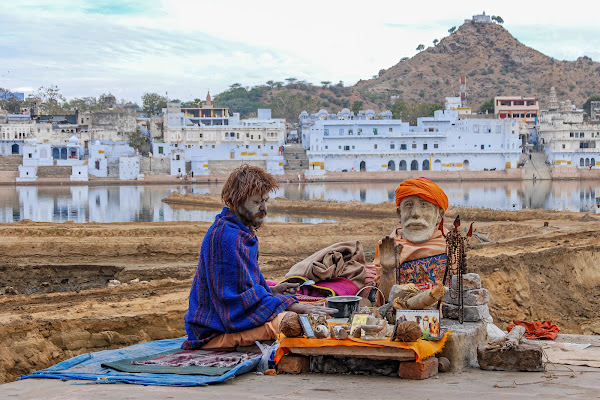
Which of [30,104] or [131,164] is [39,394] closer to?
[131,164]

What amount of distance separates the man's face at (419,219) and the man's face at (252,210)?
1330 mm

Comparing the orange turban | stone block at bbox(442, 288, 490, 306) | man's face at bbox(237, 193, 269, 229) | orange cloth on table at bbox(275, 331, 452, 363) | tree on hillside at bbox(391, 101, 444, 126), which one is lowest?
orange cloth on table at bbox(275, 331, 452, 363)

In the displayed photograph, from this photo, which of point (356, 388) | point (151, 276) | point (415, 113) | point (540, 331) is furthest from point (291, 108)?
point (356, 388)

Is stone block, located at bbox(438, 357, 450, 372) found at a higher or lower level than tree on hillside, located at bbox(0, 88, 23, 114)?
lower

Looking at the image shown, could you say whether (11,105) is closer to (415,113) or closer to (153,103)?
(153,103)

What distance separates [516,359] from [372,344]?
898 millimetres

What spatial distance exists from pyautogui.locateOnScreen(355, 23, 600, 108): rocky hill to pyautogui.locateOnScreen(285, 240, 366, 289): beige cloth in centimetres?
10508

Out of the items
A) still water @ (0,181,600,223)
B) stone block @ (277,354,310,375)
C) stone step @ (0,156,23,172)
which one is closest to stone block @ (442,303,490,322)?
stone block @ (277,354,310,375)

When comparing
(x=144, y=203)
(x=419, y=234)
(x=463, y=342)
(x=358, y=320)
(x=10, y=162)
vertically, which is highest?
(x=10, y=162)

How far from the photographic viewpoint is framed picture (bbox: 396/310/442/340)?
470cm

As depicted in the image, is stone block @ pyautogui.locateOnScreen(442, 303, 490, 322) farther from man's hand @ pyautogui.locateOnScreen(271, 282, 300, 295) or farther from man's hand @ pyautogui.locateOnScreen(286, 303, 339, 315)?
man's hand @ pyautogui.locateOnScreen(271, 282, 300, 295)

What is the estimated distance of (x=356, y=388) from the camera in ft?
14.1

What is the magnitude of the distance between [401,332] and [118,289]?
19.8ft

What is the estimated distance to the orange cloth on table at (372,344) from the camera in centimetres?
446
